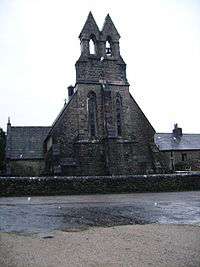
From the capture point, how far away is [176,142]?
186 feet

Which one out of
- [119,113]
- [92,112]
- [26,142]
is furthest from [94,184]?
[26,142]

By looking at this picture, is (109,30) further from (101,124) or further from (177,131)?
(177,131)

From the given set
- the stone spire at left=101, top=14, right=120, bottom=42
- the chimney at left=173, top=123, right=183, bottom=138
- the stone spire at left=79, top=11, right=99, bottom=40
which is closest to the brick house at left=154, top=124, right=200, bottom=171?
the chimney at left=173, top=123, right=183, bottom=138

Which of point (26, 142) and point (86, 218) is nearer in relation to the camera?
point (86, 218)

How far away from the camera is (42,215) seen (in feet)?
44.7

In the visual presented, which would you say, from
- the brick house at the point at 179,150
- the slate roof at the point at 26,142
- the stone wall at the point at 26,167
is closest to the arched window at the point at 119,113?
the stone wall at the point at 26,167

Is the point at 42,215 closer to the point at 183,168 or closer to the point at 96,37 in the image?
the point at 96,37

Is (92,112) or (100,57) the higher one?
(100,57)

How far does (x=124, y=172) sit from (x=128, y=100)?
778 centimetres

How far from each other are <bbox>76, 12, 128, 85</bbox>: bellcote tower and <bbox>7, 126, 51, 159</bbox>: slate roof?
12.6m

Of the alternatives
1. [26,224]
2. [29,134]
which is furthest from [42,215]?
[29,134]

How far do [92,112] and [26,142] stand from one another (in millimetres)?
13235

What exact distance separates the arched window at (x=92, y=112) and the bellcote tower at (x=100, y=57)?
162 centimetres

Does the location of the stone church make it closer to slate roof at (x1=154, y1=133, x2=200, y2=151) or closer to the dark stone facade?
the dark stone facade
